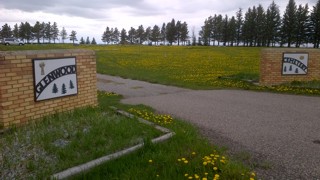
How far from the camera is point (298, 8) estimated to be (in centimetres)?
7806

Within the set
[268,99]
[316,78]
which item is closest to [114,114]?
[268,99]

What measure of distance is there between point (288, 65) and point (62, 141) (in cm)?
1045

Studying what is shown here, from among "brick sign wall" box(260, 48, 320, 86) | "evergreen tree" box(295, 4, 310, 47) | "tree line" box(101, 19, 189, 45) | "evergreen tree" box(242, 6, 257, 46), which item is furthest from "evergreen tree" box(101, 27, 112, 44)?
"brick sign wall" box(260, 48, 320, 86)

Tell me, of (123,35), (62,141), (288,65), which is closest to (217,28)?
(123,35)

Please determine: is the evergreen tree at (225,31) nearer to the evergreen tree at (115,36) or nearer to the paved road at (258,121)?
the evergreen tree at (115,36)

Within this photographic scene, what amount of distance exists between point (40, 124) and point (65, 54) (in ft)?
5.48

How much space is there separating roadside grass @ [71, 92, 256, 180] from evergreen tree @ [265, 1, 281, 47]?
81.8 meters

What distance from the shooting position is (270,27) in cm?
8138

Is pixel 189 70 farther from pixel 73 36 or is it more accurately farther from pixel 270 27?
pixel 73 36

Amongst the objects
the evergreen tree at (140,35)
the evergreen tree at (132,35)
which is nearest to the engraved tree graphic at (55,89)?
the evergreen tree at (140,35)

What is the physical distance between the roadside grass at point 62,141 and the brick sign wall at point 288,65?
8.03 metres

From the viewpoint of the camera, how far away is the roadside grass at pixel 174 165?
4109 millimetres

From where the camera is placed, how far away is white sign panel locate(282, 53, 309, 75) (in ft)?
43.2

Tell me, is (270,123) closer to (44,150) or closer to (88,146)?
(88,146)
